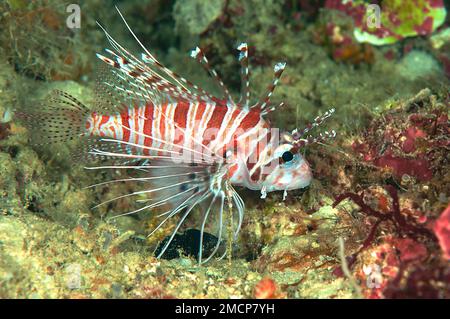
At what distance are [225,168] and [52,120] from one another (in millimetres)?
2173

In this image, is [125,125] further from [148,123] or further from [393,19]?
[393,19]

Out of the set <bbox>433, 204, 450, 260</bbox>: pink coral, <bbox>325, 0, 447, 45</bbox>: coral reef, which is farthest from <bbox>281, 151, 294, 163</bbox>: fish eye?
A: <bbox>325, 0, 447, 45</bbox>: coral reef

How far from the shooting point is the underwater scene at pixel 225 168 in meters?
3.23

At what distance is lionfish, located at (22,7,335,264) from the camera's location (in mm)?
4117

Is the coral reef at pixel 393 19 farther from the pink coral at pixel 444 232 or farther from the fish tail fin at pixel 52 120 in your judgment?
the pink coral at pixel 444 232

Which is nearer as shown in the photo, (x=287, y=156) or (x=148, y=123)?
(x=287, y=156)

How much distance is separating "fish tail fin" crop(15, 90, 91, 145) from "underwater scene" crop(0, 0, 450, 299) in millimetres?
16

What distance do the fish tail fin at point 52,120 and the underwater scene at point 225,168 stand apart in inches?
0.6

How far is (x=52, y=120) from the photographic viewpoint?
4625 millimetres

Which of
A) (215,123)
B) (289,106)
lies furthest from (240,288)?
(289,106)

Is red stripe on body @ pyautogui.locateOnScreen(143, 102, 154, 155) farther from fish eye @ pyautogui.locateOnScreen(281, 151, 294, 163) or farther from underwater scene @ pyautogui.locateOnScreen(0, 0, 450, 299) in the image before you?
fish eye @ pyautogui.locateOnScreen(281, 151, 294, 163)

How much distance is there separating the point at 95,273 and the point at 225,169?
1648mm

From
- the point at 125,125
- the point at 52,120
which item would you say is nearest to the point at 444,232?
the point at 125,125
